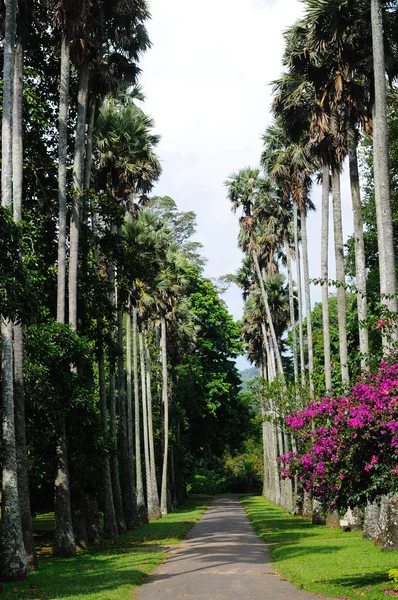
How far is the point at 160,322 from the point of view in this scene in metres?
49.8

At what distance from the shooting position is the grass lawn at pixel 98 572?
14.9 metres

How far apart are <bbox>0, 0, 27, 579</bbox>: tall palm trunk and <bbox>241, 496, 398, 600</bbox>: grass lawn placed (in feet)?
19.0

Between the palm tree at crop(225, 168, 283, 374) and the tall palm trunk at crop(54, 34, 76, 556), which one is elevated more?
the palm tree at crop(225, 168, 283, 374)

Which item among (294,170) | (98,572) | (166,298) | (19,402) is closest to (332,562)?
(98,572)

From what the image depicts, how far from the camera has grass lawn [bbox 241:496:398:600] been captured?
14023 mm

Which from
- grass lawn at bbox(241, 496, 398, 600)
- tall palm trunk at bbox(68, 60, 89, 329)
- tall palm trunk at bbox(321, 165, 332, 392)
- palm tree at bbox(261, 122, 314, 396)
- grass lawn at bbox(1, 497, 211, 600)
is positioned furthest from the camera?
palm tree at bbox(261, 122, 314, 396)

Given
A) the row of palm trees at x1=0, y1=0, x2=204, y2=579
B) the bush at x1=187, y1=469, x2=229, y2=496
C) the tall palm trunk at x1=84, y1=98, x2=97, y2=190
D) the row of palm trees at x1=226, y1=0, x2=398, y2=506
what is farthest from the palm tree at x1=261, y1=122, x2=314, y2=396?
the bush at x1=187, y1=469, x2=229, y2=496

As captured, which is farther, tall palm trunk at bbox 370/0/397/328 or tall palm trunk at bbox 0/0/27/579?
tall palm trunk at bbox 370/0/397/328

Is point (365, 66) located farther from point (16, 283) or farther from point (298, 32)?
point (16, 283)

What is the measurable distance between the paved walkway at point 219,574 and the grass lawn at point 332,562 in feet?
1.28

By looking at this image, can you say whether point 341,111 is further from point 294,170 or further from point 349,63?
point 294,170

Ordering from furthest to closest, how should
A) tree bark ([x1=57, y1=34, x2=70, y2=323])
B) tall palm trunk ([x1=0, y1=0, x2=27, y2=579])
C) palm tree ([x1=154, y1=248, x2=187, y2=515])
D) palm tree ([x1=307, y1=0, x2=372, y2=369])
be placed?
palm tree ([x1=154, y1=248, x2=187, y2=515]) → tree bark ([x1=57, y1=34, x2=70, y2=323]) → palm tree ([x1=307, y1=0, x2=372, y2=369]) → tall palm trunk ([x1=0, y1=0, x2=27, y2=579])

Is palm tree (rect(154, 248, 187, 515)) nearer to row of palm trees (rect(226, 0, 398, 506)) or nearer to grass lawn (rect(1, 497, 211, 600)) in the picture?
row of palm trees (rect(226, 0, 398, 506))

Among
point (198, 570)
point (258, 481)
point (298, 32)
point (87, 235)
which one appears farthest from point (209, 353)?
point (198, 570)
